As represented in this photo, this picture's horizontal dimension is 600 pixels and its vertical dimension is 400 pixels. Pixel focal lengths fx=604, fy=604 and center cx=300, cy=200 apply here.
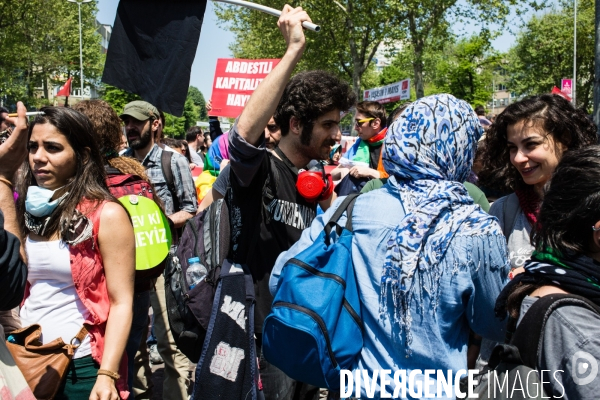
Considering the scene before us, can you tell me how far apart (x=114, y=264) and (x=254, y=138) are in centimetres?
83

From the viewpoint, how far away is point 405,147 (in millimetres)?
2062

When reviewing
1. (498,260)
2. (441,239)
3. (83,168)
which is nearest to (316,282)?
(441,239)

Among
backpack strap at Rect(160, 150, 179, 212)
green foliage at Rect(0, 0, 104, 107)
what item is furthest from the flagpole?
green foliage at Rect(0, 0, 104, 107)

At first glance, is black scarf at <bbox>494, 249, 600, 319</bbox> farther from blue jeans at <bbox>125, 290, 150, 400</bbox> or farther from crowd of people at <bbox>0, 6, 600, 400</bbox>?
blue jeans at <bbox>125, 290, 150, 400</bbox>

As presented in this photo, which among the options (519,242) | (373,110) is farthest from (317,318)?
(373,110)

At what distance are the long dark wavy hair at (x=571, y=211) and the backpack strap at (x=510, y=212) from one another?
1.07 meters

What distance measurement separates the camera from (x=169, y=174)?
5016 millimetres

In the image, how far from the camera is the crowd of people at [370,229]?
182 centimetres

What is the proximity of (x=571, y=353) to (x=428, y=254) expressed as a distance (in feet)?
1.75

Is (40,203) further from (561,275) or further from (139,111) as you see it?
(139,111)

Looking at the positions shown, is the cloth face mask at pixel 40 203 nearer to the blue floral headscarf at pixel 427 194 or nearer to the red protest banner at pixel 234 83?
the blue floral headscarf at pixel 427 194

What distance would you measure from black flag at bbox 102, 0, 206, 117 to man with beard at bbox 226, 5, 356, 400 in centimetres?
63

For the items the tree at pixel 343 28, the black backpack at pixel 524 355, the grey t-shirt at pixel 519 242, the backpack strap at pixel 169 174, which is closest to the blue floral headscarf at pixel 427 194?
the black backpack at pixel 524 355

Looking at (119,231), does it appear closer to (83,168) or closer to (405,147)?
(83,168)
